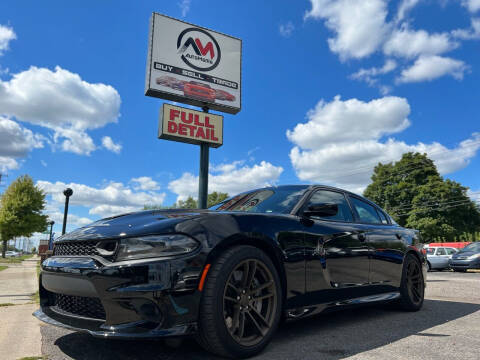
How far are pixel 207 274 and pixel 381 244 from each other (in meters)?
2.46

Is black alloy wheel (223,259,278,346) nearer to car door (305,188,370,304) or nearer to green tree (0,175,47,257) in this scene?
car door (305,188,370,304)

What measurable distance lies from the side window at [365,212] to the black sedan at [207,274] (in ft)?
2.35

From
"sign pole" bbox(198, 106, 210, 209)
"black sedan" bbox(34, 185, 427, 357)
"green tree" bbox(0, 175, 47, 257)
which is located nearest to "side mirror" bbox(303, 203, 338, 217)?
"black sedan" bbox(34, 185, 427, 357)

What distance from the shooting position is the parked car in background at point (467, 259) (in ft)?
55.7

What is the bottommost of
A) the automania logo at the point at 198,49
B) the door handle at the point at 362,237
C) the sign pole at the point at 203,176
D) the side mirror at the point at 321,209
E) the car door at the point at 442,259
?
the car door at the point at 442,259

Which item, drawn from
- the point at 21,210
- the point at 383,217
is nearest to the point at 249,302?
the point at 383,217

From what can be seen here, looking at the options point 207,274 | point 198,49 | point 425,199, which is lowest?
point 207,274

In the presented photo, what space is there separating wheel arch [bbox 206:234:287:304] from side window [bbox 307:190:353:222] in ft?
2.93

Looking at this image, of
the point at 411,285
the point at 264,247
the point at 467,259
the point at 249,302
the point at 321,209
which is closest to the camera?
the point at 249,302

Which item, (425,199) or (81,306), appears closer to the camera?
(81,306)

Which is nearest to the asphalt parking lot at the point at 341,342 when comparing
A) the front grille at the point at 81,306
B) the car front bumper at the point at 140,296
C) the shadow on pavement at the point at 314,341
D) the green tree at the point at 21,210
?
the shadow on pavement at the point at 314,341

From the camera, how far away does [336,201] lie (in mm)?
4027

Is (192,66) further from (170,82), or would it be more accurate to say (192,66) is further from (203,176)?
(203,176)

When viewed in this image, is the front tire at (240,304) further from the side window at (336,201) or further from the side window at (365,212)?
the side window at (365,212)
